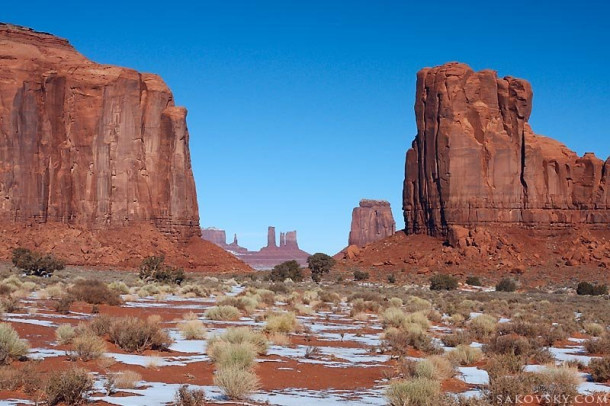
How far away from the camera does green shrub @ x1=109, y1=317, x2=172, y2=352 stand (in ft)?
49.9

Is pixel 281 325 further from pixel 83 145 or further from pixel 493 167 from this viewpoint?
pixel 83 145

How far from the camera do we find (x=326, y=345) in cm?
1806

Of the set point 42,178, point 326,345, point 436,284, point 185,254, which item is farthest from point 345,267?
point 326,345

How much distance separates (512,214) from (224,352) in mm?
67553

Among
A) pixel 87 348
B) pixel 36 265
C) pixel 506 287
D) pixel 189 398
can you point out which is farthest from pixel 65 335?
pixel 506 287

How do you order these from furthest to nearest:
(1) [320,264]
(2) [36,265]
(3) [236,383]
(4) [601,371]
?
(1) [320,264] < (2) [36,265] < (4) [601,371] < (3) [236,383]

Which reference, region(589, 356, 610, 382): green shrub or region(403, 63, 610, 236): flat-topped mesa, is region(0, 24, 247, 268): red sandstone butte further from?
region(589, 356, 610, 382): green shrub

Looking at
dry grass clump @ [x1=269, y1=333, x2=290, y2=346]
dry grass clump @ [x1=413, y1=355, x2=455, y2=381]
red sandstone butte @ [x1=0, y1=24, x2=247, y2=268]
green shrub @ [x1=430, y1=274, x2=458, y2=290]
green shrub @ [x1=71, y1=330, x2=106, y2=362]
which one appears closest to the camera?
dry grass clump @ [x1=413, y1=355, x2=455, y2=381]

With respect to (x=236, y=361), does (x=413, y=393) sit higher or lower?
lower

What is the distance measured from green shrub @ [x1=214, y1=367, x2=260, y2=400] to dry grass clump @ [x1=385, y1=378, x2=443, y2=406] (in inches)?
83.4

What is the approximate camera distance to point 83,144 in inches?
3201

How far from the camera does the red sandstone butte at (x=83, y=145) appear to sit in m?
78.6

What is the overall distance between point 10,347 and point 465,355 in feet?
28.9

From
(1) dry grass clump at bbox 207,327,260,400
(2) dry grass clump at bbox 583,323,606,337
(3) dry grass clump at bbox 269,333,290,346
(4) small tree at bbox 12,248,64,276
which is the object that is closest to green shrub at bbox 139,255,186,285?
(4) small tree at bbox 12,248,64,276
